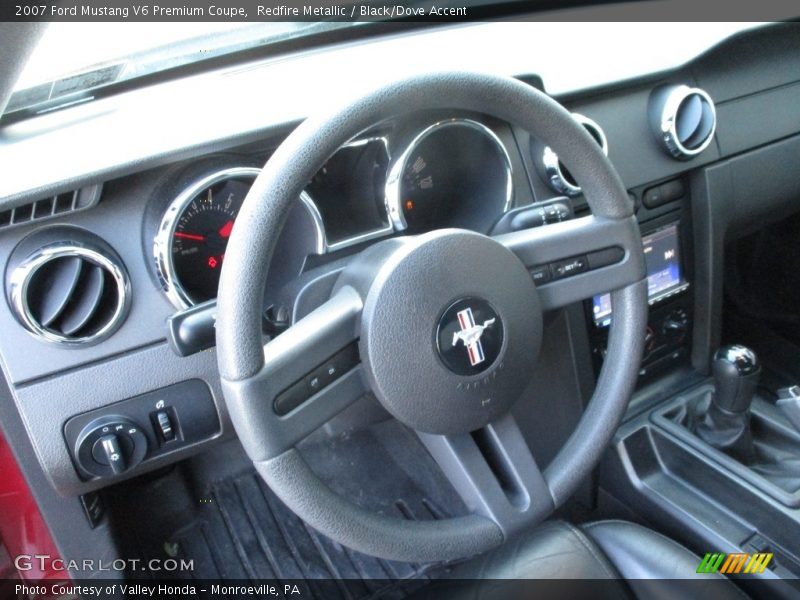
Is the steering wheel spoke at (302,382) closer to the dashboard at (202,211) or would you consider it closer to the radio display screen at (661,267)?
the dashboard at (202,211)

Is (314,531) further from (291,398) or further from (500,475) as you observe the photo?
(291,398)

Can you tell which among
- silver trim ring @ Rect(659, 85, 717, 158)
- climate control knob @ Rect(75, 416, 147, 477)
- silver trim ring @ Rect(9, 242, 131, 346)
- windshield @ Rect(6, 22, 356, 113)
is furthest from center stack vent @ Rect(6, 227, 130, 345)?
silver trim ring @ Rect(659, 85, 717, 158)

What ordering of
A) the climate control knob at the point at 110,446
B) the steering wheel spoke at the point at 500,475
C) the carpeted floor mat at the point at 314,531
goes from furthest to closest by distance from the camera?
the carpeted floor mat at the point at 314,531, the climate control knob at the point at 110,446, the steering wheel spoke at the point at 500,475

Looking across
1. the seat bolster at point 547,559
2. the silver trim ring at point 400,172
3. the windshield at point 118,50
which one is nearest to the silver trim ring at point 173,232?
the silver trim ring at point 400,172

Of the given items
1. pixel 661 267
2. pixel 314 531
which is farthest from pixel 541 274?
pixel 314 531

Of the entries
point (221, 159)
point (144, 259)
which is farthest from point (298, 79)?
point (144, 259)

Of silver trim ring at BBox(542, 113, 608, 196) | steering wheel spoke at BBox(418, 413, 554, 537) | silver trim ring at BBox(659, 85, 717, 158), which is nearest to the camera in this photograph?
steering wheel spoke at BBox(418, 413, 554, 537)

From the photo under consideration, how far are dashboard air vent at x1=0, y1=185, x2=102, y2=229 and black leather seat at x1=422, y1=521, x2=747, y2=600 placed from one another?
799 mm

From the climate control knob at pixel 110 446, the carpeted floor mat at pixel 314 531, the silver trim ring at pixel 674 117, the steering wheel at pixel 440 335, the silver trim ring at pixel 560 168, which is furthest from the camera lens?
the carpeted floor mat at pixel 314 531

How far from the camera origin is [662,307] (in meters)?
1.52

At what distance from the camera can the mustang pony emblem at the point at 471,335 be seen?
89 cm

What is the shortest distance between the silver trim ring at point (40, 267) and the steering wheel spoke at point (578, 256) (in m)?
0.53

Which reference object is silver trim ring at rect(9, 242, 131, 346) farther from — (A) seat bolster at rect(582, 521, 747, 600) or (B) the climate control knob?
(A) seat bolster at rect(582, 521, 747, 600)

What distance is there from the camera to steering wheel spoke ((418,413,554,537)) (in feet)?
3.15
